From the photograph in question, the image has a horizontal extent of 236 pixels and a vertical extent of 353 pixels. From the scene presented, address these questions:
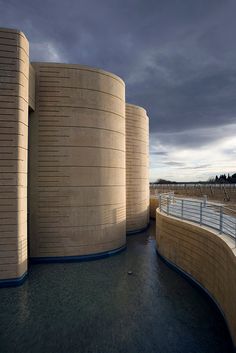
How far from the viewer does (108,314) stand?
7902 millimetres

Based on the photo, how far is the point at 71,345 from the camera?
6.39 m

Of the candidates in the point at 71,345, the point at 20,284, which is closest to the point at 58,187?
the point at 20,284

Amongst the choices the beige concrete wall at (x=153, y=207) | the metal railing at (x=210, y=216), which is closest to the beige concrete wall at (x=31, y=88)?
the metal railing at (x=210, y=216)

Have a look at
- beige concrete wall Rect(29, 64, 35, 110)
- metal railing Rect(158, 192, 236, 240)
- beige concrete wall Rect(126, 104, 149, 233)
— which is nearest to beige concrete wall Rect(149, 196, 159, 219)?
beige concrete wall Rect(126, 104, 149, 233)

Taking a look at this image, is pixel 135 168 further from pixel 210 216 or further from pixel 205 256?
pixel 205 256

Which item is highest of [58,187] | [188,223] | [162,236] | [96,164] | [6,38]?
[6,38]

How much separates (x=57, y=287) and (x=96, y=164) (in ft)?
20.8

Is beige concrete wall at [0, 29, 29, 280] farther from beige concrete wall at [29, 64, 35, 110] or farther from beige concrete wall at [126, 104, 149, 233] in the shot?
beige concrete wall at [126, 104, 149, 233]

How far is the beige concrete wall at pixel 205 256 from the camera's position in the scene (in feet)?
22.0

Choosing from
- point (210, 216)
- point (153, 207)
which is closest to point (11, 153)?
point (210, 216)

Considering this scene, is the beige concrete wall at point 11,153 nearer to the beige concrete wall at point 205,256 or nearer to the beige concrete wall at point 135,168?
the beige concrete wall at point 205,256

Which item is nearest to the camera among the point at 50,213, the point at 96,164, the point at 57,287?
the point at 57,287

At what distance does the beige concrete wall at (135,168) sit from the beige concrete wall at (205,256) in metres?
6.18

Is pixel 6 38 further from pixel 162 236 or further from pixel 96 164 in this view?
pixel 162 236
